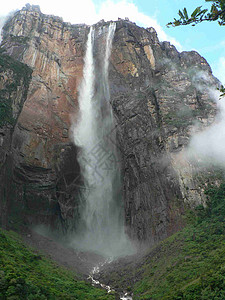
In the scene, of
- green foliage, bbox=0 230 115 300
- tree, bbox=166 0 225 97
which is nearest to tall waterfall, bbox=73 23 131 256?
green foliage, bbox=0 230 115 300

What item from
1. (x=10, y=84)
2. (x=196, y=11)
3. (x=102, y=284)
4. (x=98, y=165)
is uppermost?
(x=10, y=84)

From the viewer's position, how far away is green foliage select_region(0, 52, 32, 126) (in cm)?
2770

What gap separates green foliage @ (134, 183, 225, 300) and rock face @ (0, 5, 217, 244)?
6.88 feet

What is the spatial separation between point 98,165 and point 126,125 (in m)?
7.27

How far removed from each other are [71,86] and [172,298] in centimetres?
3581

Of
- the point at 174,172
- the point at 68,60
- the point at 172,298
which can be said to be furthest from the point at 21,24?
the point at 172,298

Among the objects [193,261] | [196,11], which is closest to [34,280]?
[193,261]

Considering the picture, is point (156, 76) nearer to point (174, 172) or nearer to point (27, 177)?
point (174, 172)

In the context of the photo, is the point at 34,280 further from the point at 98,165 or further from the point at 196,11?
the point at 98,165

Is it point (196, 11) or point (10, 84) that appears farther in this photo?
point (10, 84)

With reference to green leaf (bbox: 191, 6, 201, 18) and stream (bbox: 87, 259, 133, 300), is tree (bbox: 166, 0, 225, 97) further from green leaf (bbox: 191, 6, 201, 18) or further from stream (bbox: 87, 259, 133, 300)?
stream (bbox: 87, 259, 133, 300)

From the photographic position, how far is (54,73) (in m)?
41.9

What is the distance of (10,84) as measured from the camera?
99.0 feet

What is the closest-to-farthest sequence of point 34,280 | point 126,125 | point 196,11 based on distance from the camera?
point 196,11 < point 34,280 < point 126,125
